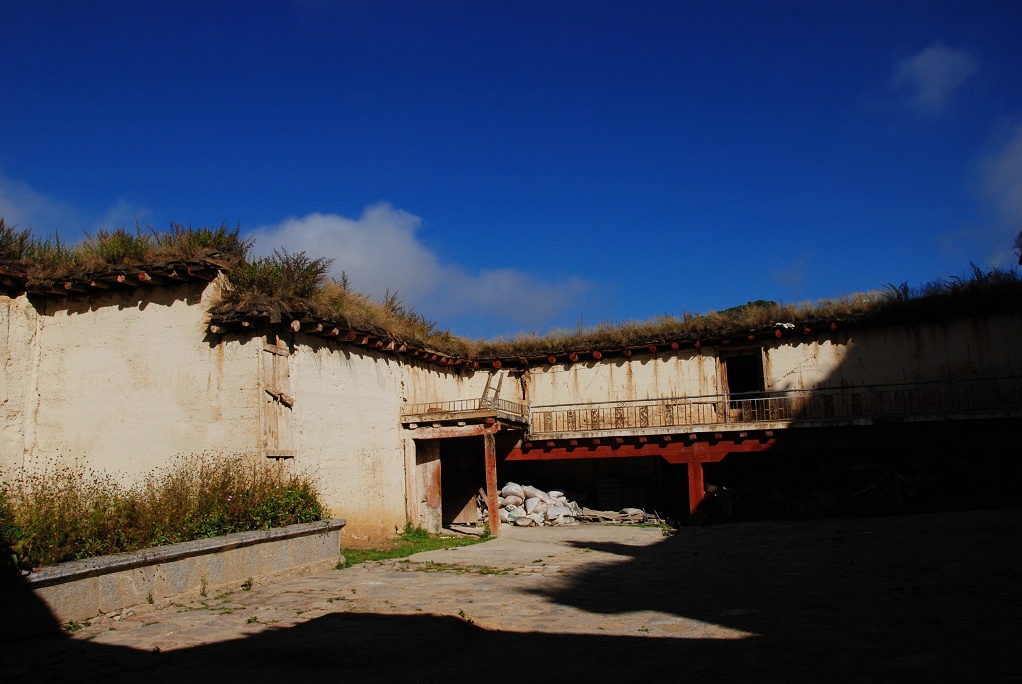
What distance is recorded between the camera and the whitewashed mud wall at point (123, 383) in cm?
1331

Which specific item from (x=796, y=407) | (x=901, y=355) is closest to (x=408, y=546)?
(x=796, y=407)

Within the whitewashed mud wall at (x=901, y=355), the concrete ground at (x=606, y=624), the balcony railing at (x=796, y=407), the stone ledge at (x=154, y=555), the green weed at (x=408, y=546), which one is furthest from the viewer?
the whitewashed mud wall at (x=901, y=355)

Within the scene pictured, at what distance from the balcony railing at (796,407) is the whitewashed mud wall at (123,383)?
9.15 metres

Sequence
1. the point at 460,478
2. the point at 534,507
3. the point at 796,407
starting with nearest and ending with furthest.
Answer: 1. the point at 796,407
2. the point at 534,507
3. the point at 460,478

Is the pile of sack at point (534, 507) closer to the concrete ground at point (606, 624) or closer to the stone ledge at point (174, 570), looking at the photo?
the concrete ground at point (606, 624)

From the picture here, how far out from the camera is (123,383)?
13.8 m

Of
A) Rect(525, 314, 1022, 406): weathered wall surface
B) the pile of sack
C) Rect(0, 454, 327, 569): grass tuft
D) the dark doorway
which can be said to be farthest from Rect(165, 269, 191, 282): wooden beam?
Rect(525, 314, 1022, 406): weathered wall surface

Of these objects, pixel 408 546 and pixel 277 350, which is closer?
Answer: pixel 277 350

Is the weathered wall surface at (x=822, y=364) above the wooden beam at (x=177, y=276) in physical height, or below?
below

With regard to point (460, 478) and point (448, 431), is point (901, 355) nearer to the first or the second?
point (448, 431)

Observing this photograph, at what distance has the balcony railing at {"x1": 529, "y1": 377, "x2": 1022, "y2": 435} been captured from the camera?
17812 mm

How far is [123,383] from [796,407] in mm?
16020

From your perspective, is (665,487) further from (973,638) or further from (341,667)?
(341,667)

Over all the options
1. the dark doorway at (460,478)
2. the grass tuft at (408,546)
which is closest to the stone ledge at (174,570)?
the grass tuft at (408,546)
